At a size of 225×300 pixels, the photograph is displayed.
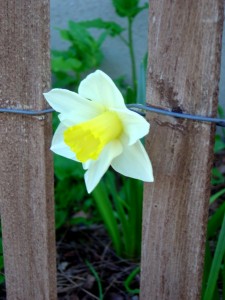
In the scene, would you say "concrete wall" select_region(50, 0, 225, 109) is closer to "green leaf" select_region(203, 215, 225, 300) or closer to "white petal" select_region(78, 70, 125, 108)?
"white petal" select_region(78, 70, 125, 108)

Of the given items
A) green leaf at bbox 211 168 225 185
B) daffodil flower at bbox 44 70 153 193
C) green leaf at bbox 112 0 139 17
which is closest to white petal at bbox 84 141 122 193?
daffodil flower at bbox 44 70 153 193

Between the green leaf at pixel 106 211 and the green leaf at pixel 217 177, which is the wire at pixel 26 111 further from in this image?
the green leaf at pixel 217 177

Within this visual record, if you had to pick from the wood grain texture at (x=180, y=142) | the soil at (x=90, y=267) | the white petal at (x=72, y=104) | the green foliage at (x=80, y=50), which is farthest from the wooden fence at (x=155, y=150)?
the green foliage at (x=80, y=50)

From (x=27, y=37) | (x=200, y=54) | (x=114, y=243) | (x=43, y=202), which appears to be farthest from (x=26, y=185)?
(x=114, y=243)

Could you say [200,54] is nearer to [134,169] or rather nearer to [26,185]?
[134,169]

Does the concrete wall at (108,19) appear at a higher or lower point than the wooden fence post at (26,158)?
higher

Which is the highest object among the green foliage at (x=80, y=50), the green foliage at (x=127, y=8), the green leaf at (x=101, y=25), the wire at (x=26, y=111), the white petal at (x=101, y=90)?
the green foliage at (x=127, y=8)
